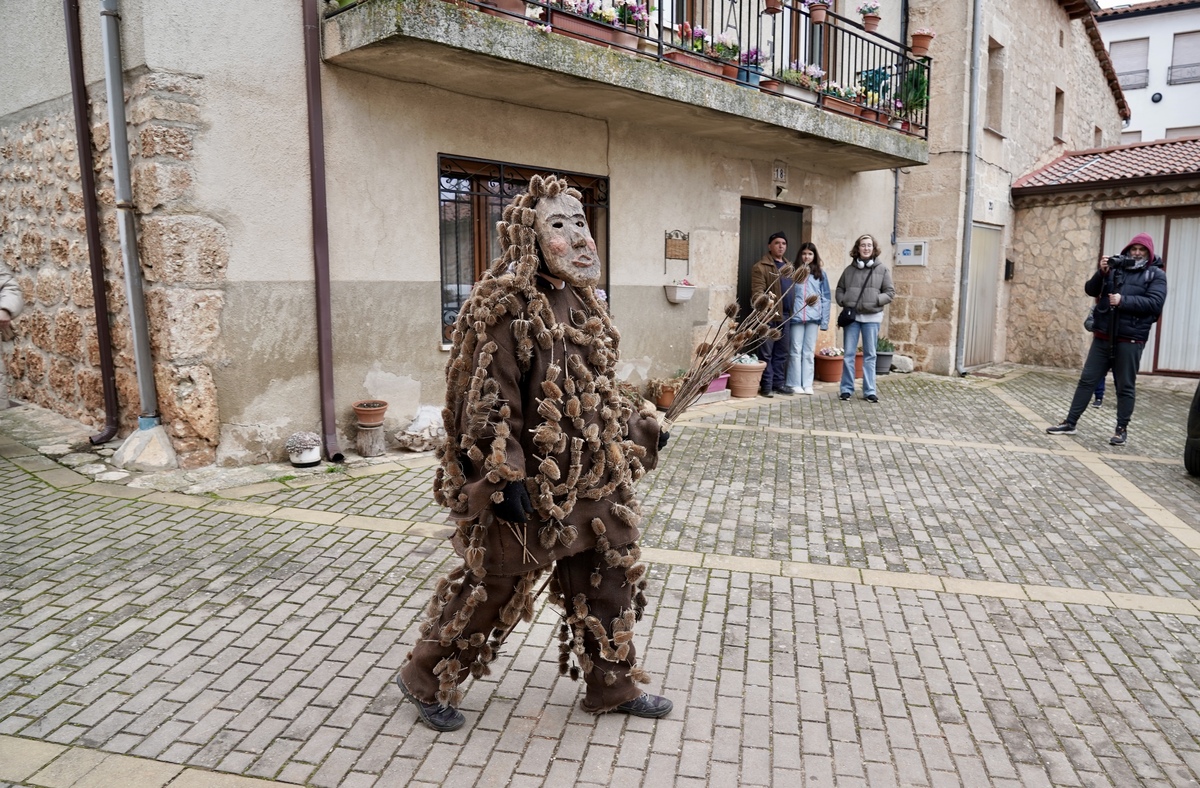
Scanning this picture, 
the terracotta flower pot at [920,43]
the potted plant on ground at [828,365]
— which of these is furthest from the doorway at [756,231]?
the terracotta flower pot at [920,43]

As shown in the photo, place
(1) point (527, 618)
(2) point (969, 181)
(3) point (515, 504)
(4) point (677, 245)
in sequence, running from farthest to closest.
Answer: (2) point (969, 181), (4) point (677, 245), (1) point (527, 618), (3) point (515, 504)

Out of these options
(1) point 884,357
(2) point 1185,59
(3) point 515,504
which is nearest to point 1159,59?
(2) point 1185,59

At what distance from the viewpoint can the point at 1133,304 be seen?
723 centimetres

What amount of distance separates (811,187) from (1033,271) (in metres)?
5.23

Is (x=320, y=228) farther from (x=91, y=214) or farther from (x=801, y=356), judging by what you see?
(x=801, y=356)

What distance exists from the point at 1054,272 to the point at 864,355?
6.13m

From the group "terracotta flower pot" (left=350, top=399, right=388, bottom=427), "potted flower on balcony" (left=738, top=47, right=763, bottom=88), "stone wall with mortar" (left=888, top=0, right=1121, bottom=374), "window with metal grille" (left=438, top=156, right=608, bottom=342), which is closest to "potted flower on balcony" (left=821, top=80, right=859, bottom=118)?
"potted flower on balcony" (left=738, top=47, right=763, bottom=88)

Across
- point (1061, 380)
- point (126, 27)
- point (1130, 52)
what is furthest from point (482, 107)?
point (1130, 52)

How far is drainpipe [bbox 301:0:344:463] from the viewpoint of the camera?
19.1 ft

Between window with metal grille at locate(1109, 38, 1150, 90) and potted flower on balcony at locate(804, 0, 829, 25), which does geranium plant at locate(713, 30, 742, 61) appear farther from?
window with metal grille at locate(1109, 38, 1150, 90)

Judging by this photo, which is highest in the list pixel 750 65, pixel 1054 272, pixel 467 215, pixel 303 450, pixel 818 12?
pixel 818 12

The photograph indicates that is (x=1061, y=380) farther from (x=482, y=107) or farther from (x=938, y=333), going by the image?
(x=482, y=107)

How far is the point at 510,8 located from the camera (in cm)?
650

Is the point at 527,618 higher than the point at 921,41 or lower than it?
lower
